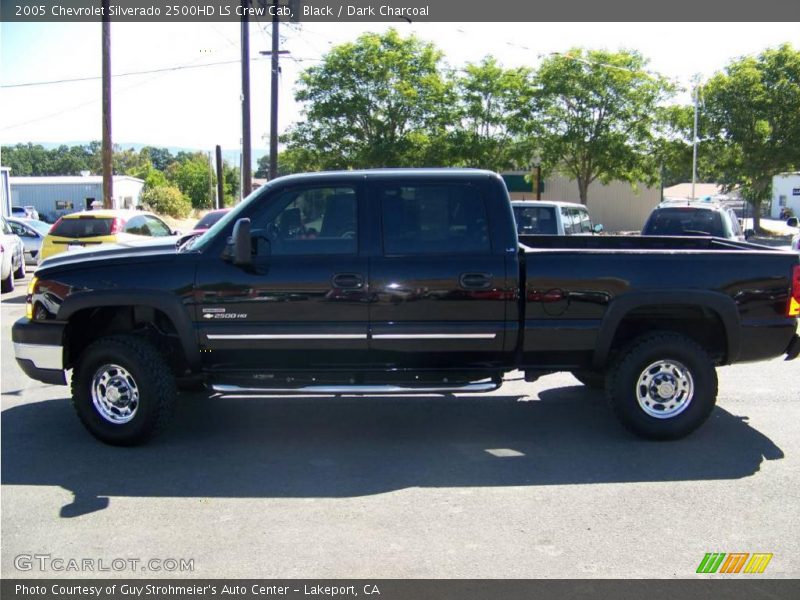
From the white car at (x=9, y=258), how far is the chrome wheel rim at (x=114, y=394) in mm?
10003

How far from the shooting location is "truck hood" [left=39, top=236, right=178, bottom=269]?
238 inches

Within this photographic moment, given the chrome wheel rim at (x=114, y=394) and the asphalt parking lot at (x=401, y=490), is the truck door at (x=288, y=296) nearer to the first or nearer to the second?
the chrome wheel rim at (x=114, y=394)

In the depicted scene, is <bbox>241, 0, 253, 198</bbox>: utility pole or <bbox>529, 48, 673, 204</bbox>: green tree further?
<bbox>529, 48, 673, 204</bbox>: green tree

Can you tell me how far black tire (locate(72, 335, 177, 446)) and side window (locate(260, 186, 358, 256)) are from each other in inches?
49.5

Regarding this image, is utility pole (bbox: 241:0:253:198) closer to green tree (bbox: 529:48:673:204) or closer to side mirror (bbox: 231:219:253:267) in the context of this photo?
green tree (bbox: 529:48:673:204)

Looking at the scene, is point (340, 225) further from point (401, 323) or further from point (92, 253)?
point (92, 253)

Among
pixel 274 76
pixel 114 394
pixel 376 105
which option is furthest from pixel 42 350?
pixel 376 105

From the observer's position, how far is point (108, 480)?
539cm

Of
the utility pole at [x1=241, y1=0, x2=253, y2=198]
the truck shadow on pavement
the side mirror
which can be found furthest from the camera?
the utility pole at [x1=241, y1=0, x2=253, y2=198]

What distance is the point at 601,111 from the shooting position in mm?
33031

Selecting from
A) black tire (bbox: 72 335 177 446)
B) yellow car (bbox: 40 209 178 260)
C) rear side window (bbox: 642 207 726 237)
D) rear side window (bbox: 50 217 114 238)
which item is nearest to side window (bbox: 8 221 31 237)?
yellow car (bbox: 40 209 178 260)

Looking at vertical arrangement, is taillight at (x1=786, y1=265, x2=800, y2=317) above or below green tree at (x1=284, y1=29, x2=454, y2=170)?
below

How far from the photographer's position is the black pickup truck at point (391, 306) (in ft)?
19.4
